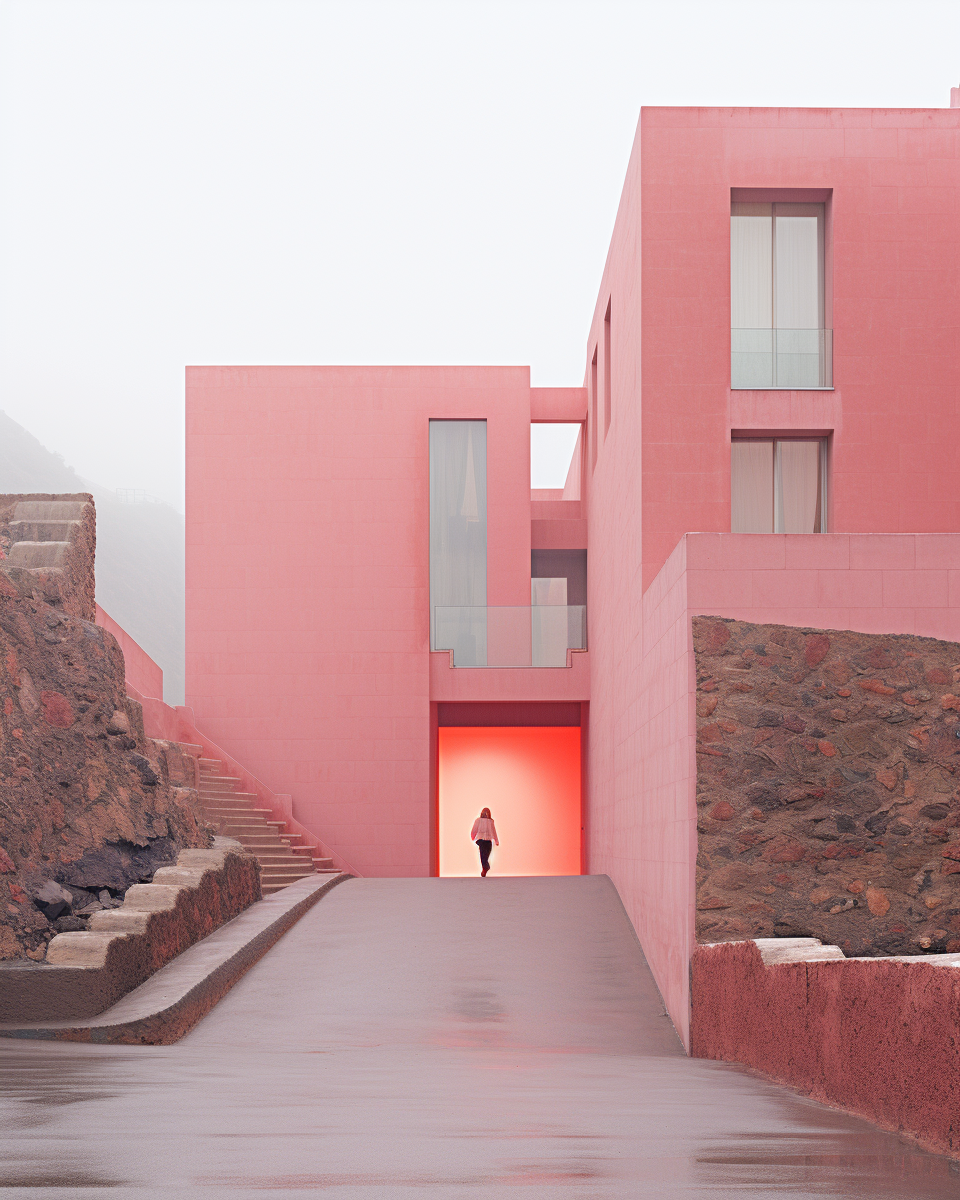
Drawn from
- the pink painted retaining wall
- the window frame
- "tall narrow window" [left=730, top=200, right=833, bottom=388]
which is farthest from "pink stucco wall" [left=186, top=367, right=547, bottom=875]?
"tall narrow window" [left=730, top=200, right=833, bottom=388]

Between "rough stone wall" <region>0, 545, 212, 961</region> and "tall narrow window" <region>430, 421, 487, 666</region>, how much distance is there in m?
9.90

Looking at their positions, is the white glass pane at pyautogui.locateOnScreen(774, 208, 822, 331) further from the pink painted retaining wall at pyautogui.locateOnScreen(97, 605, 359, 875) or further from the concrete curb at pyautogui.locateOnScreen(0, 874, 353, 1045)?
the pink painted retaining wall at pyautogui.locateOnScreen(97, 605, 359, 875)

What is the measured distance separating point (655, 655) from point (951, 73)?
12419 centimetres

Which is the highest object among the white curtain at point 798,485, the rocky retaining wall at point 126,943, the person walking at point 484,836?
the white curtain at point 798,485

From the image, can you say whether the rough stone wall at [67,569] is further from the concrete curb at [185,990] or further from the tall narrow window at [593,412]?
the tall narrow window at [593,412]

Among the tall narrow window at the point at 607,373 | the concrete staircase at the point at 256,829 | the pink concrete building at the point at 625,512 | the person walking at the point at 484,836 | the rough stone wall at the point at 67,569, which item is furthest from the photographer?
the person walking at the point at 484,836

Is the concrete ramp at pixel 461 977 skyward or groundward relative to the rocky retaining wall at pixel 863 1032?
groundward

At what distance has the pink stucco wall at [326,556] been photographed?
20.9 meters

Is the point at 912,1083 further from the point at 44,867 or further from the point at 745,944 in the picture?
the point at 44,867

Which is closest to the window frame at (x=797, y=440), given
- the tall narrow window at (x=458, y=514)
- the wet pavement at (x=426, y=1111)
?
the wet pavement at (x=426, y=1111)

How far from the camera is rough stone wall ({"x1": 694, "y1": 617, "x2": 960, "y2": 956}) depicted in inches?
335

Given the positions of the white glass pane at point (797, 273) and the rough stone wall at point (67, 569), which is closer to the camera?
the rough stone wall at point (67, 569)

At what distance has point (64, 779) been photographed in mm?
10125

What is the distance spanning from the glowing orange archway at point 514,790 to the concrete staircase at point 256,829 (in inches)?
171
